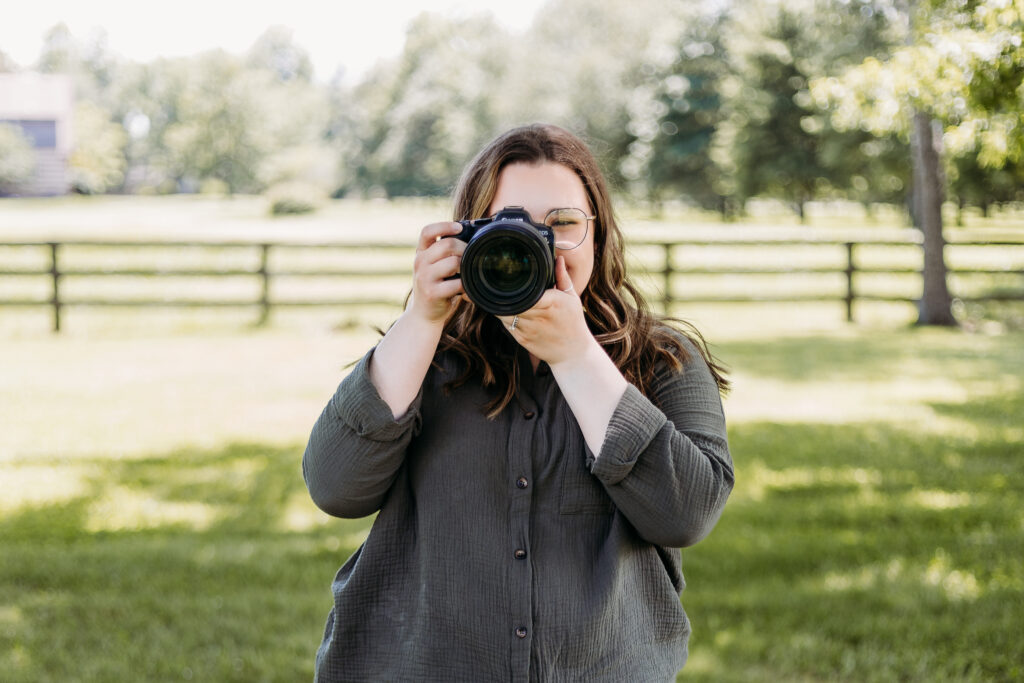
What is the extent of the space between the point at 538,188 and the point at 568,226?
0.08 meters

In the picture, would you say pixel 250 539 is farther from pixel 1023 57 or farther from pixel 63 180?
pixel 63 180

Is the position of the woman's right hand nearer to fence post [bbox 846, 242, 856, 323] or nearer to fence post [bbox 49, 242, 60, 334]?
fence post [bbox 49, 242, 60, 334]

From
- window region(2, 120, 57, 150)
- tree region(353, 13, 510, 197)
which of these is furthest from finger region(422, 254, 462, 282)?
tree region(353, 13, 510, 197)

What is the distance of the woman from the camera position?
52.0 inches

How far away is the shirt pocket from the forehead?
36 cm

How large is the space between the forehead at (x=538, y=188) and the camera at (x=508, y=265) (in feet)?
0.32

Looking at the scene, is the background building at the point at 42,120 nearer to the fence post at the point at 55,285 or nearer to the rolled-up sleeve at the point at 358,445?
the fence post at the point at 55,285

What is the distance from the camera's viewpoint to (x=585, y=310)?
157 centimetres

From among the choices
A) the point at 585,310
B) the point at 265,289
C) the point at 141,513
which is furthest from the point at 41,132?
the point at 585,310

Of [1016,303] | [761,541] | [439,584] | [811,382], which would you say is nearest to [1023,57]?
[761,541]

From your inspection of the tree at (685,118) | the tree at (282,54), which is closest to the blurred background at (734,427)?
the tree at (685,118)

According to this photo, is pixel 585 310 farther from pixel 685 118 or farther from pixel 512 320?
pixel 685 118

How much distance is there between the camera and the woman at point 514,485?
52.0 inches

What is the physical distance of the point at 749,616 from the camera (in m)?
3.30
